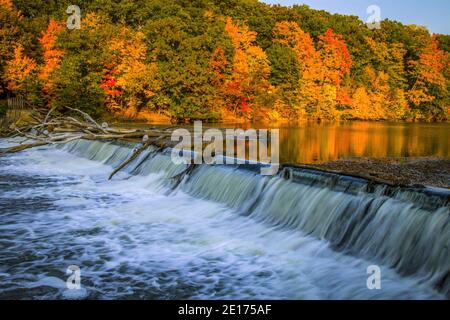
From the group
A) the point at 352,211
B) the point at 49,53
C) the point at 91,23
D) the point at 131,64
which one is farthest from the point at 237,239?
the point at 49,53

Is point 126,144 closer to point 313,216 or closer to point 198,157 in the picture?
point 198,157

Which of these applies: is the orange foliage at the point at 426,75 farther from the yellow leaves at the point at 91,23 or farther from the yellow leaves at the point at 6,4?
the yellow leaves at the point at 6,4

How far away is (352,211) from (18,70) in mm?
30069

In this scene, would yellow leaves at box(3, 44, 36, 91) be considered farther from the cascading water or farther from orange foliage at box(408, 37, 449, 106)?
orange foliage at box(408, 37, 449, 106)

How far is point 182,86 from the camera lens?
33.0 metres

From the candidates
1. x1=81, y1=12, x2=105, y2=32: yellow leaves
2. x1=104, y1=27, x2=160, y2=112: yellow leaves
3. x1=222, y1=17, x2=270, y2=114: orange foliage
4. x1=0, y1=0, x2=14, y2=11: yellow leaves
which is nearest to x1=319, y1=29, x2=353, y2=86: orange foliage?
x1=222, y1=17, x2=270, y2=114: orange foliage

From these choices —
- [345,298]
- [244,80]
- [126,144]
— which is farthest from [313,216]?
[244,80]

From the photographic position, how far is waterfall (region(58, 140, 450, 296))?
539 centimetres

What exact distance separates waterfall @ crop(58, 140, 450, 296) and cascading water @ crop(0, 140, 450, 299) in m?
0.02

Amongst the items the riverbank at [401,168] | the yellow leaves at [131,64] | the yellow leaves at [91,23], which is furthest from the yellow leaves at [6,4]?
the riverbank at [401,168]

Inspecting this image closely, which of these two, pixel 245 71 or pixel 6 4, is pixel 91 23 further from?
pixel 245 71

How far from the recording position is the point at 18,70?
1222 inches

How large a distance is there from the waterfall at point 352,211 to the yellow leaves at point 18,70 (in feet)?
83.1

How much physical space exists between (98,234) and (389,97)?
171ft
